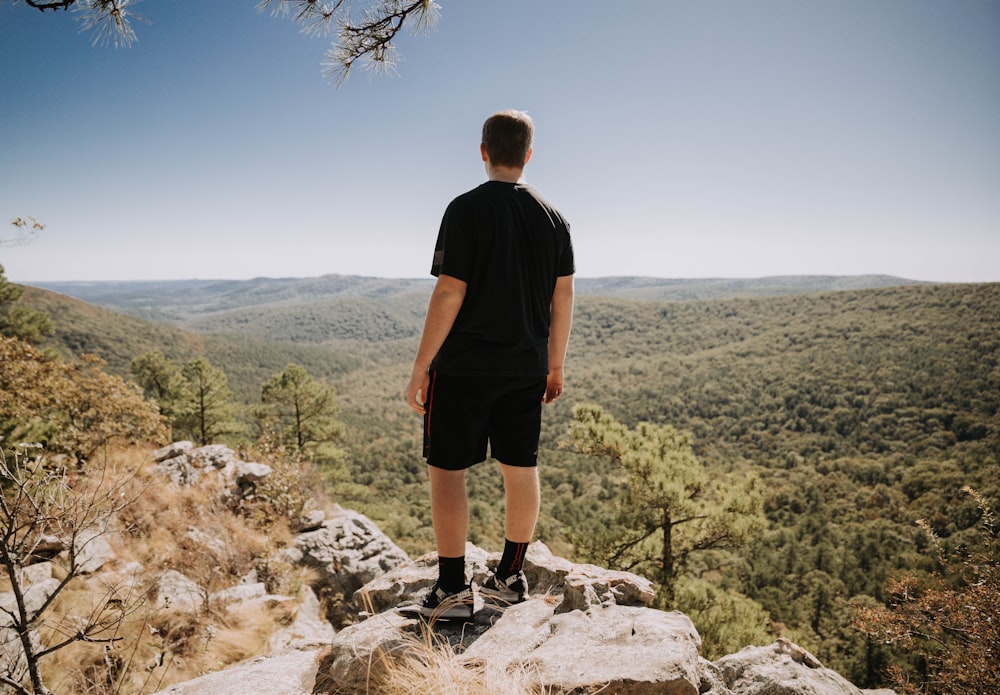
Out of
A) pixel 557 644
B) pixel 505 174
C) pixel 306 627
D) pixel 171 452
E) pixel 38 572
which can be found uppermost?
pixel 505 174

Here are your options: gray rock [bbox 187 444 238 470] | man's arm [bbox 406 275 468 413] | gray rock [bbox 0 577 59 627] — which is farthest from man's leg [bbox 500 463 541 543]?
gray rock [bbox 187 444 238 470]

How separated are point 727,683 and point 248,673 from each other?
7.39ft

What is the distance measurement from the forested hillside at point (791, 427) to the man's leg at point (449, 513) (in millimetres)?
6005

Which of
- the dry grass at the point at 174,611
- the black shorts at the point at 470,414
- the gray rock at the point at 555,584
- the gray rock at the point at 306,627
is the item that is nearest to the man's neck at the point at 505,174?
the black shorts at the point at 470,414

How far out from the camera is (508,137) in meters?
1.85

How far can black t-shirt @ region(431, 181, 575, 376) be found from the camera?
69.5 inches

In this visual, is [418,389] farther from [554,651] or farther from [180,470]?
[180,470]

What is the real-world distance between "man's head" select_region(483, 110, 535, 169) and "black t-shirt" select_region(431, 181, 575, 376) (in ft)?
0.38

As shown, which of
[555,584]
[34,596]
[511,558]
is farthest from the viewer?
[34,596]

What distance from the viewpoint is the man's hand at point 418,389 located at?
6.00ft

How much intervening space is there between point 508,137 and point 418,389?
1.16 metres

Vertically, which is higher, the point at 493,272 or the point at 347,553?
the point at 493,272

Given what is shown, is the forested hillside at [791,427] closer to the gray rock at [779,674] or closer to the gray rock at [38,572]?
the gray rock at [779,674]

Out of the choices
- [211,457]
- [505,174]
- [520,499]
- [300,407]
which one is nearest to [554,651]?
[520,499]
